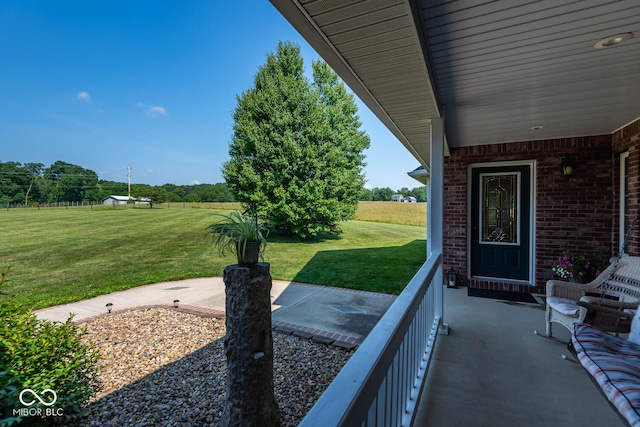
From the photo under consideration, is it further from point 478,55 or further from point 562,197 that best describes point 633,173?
point 478,55

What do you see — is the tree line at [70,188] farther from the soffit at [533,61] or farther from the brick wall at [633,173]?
the brick wall at [633,173]

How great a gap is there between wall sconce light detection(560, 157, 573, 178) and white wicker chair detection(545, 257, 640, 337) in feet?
5.61

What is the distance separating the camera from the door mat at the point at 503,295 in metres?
4.26

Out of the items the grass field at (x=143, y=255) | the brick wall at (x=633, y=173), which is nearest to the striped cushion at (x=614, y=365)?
the brick wall at (x=633, y=173)

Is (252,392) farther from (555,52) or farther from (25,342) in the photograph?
(555,52)

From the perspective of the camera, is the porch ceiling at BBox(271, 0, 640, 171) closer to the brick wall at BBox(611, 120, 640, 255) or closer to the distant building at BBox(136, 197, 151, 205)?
the brick wall at BBox(611, 120, 640, 255)

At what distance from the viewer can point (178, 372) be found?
9.16ft

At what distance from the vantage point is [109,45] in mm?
18141

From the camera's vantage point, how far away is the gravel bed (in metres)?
2.24

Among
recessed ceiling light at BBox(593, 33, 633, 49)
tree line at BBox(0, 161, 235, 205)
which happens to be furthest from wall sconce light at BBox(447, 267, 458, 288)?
tree line at BBox(0, 161, 235, 205)

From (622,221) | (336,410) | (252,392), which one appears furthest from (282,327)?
(622,221)

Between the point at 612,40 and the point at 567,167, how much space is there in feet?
10.5

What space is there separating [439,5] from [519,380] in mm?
2646

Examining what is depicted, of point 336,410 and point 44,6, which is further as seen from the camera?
point 44,6
